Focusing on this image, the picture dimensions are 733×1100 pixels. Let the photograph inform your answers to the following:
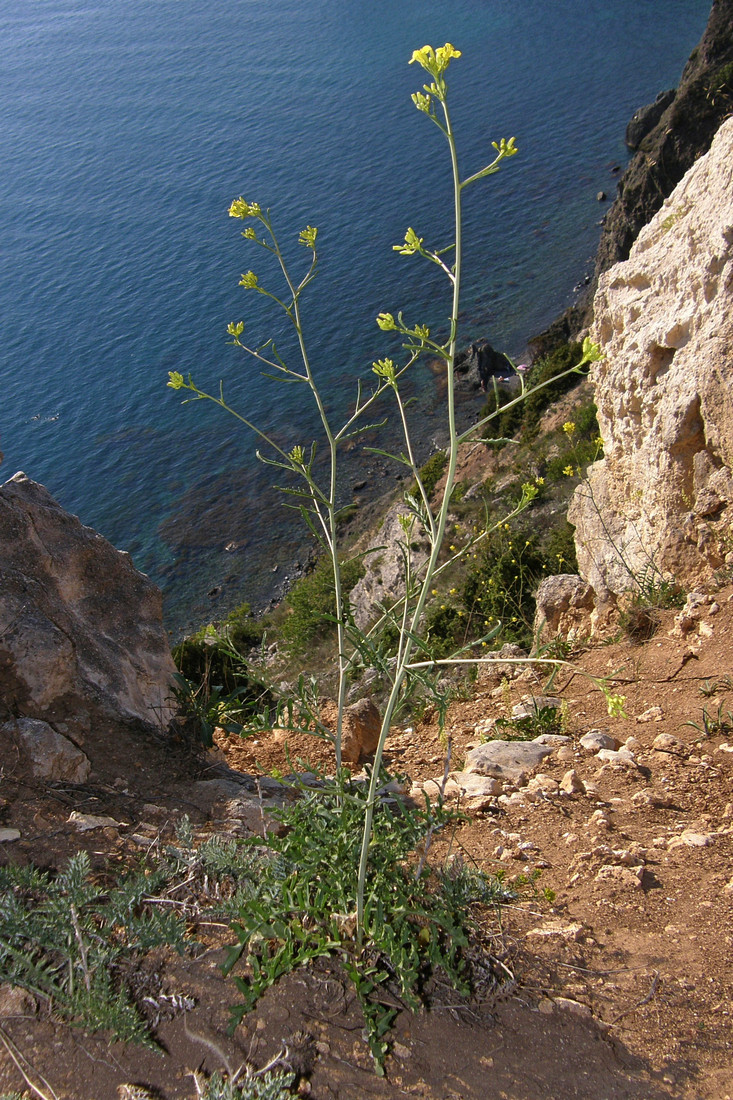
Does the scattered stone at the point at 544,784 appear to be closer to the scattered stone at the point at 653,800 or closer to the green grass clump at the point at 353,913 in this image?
the scattered stone at the point at 653,800

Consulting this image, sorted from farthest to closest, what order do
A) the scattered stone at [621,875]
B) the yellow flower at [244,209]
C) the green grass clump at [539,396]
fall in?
the green grass clump at [539,396] → the scattered stone at [621,875] → the yellow flower at [244,209]

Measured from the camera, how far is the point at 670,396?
634 cm

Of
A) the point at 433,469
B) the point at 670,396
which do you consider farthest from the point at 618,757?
the point at 433,469

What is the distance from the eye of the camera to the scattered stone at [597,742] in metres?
4.72

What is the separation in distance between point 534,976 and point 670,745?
2.10 meters

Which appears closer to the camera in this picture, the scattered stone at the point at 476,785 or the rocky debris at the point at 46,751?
the rocky debris at the point at 46,751

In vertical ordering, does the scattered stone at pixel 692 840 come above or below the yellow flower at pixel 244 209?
below

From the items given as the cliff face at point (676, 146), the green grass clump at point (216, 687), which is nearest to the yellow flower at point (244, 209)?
the green grass clump at point (216, 687)

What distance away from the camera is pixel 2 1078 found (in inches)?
98.9

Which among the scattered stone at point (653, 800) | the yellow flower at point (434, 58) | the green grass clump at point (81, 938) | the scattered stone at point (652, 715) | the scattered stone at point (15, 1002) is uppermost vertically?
the yellow flower at point (434, 58)

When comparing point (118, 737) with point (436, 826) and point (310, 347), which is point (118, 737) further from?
point (310, 347)

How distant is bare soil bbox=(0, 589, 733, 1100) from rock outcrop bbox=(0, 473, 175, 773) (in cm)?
46

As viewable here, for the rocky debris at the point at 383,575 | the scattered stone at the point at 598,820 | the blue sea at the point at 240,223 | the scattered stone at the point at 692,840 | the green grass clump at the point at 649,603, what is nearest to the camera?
the scattered stone at the point at 692,840

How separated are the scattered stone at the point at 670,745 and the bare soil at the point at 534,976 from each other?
2 cm
